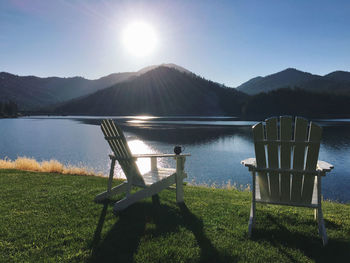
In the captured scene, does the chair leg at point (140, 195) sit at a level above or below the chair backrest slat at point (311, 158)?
below

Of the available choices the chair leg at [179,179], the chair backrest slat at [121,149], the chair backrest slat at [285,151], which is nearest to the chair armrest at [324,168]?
the chair backrest slat at [285,151]

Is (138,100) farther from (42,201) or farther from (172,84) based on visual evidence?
(42,201)

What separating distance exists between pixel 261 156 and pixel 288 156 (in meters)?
0.33

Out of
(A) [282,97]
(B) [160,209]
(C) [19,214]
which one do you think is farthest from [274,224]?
(A) [282,97]

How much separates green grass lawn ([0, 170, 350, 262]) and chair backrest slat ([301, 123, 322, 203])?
19.2 inches

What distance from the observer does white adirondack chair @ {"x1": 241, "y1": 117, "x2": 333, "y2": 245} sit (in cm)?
305

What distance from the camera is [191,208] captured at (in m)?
4.21

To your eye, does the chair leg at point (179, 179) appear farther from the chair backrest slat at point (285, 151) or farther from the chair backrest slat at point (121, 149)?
the chair backrest slat at point (285, 151)

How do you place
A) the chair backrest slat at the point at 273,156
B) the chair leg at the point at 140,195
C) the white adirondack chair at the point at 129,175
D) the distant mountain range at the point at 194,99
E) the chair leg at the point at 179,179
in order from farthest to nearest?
the distant mountain range at the point at 194,99 → the chair leg at the point at 179,179 → the white adirondack chair at the point at 129,175 → the chair leg at the point at 140,195 → the chair backrest slat at the point at 273,156

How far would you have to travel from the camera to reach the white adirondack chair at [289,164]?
3.05 meters

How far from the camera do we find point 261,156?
3.24m

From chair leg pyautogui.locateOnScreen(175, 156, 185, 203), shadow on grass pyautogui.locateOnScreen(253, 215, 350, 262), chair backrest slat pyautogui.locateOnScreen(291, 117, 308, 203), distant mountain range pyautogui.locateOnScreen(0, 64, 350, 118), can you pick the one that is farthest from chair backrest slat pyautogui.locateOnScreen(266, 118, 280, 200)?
distant mountain range pyautogui.locateOnScreen(0, 64, 350, 118)

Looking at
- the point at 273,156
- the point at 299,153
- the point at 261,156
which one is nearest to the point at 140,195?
the point at 261,156

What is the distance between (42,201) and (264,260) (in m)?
3.89
